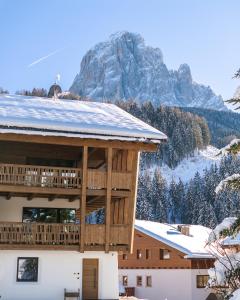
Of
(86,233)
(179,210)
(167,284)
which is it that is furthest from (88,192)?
(179,210)

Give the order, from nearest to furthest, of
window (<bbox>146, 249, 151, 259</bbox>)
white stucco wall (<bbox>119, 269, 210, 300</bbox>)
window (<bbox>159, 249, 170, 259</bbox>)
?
white stucco wall (<bbox>119, 269, 210, 300</bbox>) < window (<bbox>159, 249, 170, 259</bbox>) < window (<bbox>146, 249, 151, 259</bbox>)

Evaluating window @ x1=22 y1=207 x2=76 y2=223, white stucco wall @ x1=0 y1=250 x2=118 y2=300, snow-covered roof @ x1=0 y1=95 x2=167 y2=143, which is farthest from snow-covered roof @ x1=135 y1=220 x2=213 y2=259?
snow-covered roof @ x1=0 y1=95 x2=167 y2=143

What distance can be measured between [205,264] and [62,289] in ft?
71.7

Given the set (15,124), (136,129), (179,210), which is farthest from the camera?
(179,210)

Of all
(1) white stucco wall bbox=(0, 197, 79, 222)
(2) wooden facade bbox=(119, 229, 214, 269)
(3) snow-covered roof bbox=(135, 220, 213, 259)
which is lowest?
(2) wooden facade bbox=(119, 229, 214, 269)

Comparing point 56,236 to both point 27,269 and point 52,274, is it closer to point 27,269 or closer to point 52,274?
point 52,274

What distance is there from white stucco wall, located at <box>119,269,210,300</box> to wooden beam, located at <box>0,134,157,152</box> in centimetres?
2014

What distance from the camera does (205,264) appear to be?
44.7 meters

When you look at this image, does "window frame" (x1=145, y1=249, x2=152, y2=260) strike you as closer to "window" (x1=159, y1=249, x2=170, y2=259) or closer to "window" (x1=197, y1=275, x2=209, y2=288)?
"window" (x1=159, y1=249, x2=170, y2=259)

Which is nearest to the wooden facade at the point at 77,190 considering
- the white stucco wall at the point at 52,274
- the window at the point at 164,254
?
the white stucco wall at the point at 52,274

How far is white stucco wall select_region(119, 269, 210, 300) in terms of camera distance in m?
43.1

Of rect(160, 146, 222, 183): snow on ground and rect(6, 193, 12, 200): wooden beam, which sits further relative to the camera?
rect(160, 146, 222, 183): snow on ground

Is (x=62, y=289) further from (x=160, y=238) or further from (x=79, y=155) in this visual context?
(x=160, y=238)

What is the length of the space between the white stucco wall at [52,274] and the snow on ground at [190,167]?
109 metres
